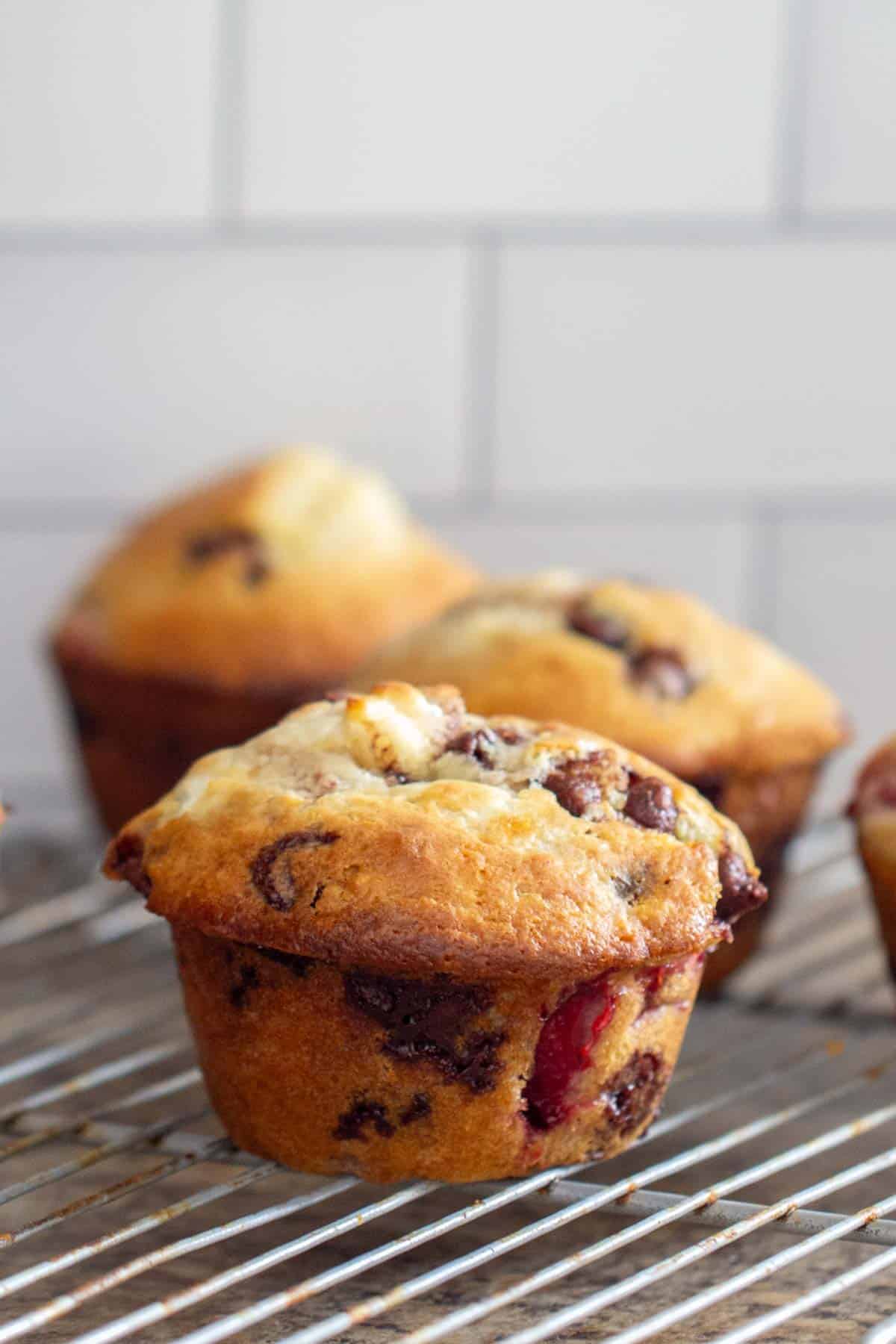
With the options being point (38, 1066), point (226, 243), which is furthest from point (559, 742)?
point (226, 243)

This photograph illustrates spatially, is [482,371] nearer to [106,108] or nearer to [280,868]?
[106,108]

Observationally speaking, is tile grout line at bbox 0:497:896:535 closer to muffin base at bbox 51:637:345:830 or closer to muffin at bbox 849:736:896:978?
muffin base at bbox 51:637:345:830

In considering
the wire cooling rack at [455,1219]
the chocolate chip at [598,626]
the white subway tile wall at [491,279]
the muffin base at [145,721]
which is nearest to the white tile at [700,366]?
the white subway tile wall at [491,279]

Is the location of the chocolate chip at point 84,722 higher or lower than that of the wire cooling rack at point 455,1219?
higher

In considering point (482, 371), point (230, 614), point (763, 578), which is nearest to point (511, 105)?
point (482, 371)

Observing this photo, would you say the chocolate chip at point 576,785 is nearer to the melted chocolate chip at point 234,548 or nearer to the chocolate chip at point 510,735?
the chocolate chip at point 510,735

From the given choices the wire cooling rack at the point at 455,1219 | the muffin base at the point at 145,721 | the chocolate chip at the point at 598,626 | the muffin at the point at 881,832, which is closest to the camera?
the wire cooling rack at the point at 455,1219
